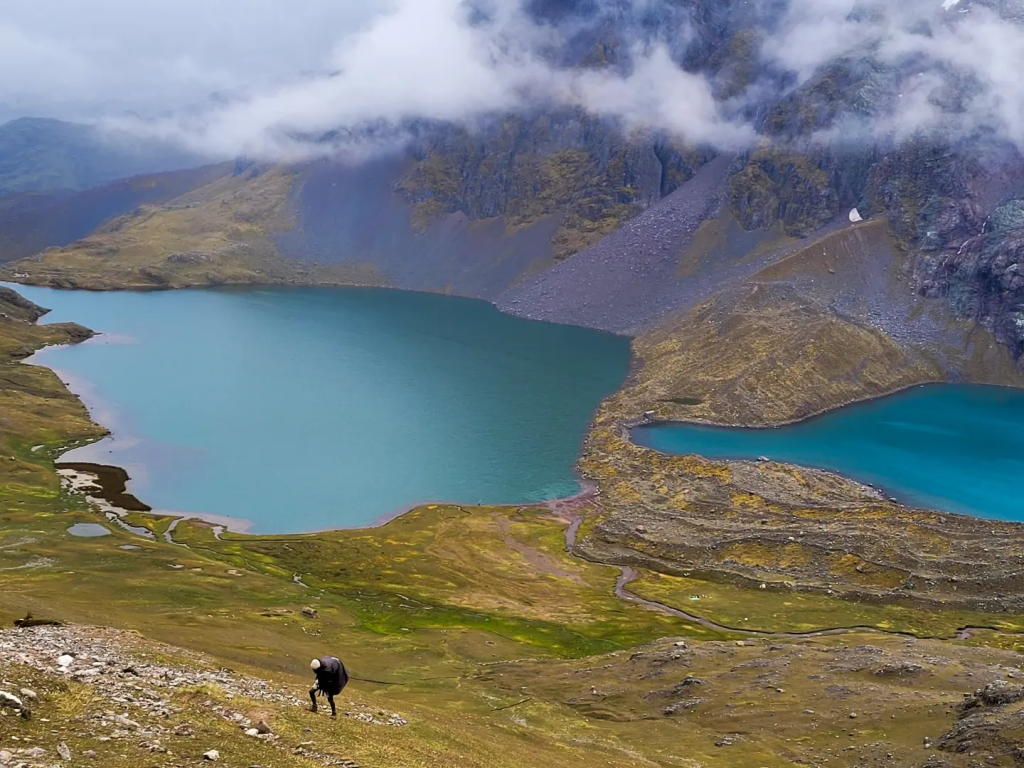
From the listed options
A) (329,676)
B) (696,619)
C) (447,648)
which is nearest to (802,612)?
(696,619)

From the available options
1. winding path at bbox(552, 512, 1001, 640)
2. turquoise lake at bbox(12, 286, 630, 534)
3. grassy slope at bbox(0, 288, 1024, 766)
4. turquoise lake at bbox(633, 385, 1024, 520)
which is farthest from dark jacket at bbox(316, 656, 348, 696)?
turquoise lake at bbox(633, 385, 1024, 520)

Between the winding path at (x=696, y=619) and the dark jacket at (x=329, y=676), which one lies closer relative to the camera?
the dark jacket at (x=329, y=676)

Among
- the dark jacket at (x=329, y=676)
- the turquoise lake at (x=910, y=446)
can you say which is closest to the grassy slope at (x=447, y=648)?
the dark jacket at (x=329, y=676)

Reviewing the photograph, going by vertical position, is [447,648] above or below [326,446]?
below

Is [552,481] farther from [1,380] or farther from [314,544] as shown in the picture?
[1,380]

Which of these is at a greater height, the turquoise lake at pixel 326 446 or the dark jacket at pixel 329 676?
the dark jacket at pixel 329 676

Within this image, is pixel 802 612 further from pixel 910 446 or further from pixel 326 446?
pixel 326 446

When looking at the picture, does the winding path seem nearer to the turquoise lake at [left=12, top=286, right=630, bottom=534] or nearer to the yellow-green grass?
the yellow-green grass

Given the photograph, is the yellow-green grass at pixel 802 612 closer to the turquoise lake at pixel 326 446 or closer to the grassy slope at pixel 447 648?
the grassy slope at pixel 447 648

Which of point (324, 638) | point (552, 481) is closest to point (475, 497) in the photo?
point (552, 481)
